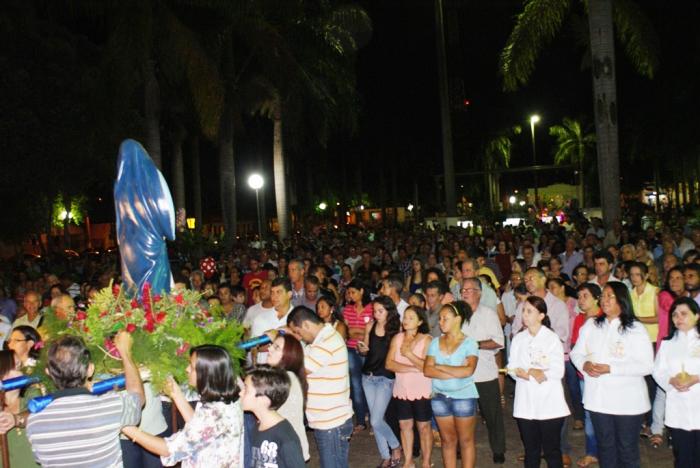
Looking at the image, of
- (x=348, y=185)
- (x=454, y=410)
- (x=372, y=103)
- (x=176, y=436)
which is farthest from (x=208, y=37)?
(x=348, y=185)

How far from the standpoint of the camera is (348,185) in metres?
59.2

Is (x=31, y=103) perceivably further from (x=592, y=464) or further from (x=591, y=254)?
(x=592, y=464)

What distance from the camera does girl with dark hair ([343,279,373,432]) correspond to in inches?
333

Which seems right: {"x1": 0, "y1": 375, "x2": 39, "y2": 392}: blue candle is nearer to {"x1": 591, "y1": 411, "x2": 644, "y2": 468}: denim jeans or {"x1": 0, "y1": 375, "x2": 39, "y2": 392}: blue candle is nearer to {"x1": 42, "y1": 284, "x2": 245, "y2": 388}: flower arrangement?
{"x1": 42, "y1": 284, "x2": 245, "y2": 388}: flower arrangement

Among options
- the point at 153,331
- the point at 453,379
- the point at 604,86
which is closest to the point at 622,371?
the point at 453,379

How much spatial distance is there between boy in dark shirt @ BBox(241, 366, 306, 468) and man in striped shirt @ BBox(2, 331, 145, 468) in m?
0.71

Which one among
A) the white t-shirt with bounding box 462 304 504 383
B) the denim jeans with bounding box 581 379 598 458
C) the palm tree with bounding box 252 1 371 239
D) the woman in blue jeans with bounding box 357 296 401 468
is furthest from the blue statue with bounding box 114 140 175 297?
the palm tree with bounding box 252 1 371 239

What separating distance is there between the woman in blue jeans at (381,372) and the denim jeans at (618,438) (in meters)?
2.04

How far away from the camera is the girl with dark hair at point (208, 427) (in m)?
4.13

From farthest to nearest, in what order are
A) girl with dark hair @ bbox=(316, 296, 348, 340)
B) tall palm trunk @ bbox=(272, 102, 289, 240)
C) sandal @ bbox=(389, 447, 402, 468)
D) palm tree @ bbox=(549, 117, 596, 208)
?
palm tree @ bbox=(549, 117, 596, 208)
tall palm trunk @ bbox=(272, 102, 289, 240)
girl with dark hair @ bbox=(316, 296, 348, 340)
sandal @ bbox=(389, 447, 402, 468)

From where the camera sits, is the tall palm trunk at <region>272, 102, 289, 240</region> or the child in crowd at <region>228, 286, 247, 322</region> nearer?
the child in crowd at <region>228, 286, 247, 322</region>

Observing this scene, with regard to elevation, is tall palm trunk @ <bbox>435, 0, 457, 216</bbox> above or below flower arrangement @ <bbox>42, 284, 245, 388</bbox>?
above

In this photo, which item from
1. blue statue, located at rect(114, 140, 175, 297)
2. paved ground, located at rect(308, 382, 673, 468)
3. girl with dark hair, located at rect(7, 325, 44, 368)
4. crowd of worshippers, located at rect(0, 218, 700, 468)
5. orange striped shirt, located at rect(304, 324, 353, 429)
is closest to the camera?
crowd of worshippers, located at rect(0, 218, 700, 468)

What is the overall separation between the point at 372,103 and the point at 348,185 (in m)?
10.1
